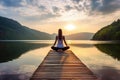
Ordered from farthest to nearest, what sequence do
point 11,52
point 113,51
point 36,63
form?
point 113,51 → point 11,52 → point 36,63

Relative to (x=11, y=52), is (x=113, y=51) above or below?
below

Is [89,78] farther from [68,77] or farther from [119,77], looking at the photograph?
[119,77]

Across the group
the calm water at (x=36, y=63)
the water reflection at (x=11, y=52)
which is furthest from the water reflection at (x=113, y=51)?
the water reflection at (x=11, y=52)

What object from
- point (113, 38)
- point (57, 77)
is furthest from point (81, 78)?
point (113, 38)

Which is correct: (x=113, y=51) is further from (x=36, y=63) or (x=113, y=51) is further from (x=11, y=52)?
(x=36, y=63)

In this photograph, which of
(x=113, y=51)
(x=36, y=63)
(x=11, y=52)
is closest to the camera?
(x=36, y=63)

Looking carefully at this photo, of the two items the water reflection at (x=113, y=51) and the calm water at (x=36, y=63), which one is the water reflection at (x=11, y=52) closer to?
the calm water at (x=36, y=63)

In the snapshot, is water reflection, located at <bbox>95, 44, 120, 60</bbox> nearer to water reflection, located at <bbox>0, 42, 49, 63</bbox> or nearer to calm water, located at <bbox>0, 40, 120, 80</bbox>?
calm water, located at <bbox>0, 40, 120, 80</bbox>

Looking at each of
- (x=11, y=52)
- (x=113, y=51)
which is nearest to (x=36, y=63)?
(x=11, y=52)

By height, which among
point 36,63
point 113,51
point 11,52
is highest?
point 11,52

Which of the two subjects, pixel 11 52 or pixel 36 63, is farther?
pixel 11 52

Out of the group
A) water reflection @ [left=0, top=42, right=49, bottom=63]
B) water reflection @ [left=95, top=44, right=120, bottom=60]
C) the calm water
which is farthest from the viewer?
water reflection @ [left=95, top=44, right=120, bottom=60]

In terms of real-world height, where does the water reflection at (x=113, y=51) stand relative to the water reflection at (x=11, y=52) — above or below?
below

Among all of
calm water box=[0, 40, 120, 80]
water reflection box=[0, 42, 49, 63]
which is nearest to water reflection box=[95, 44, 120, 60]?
calm water box=[0, 40, 120, 80]
